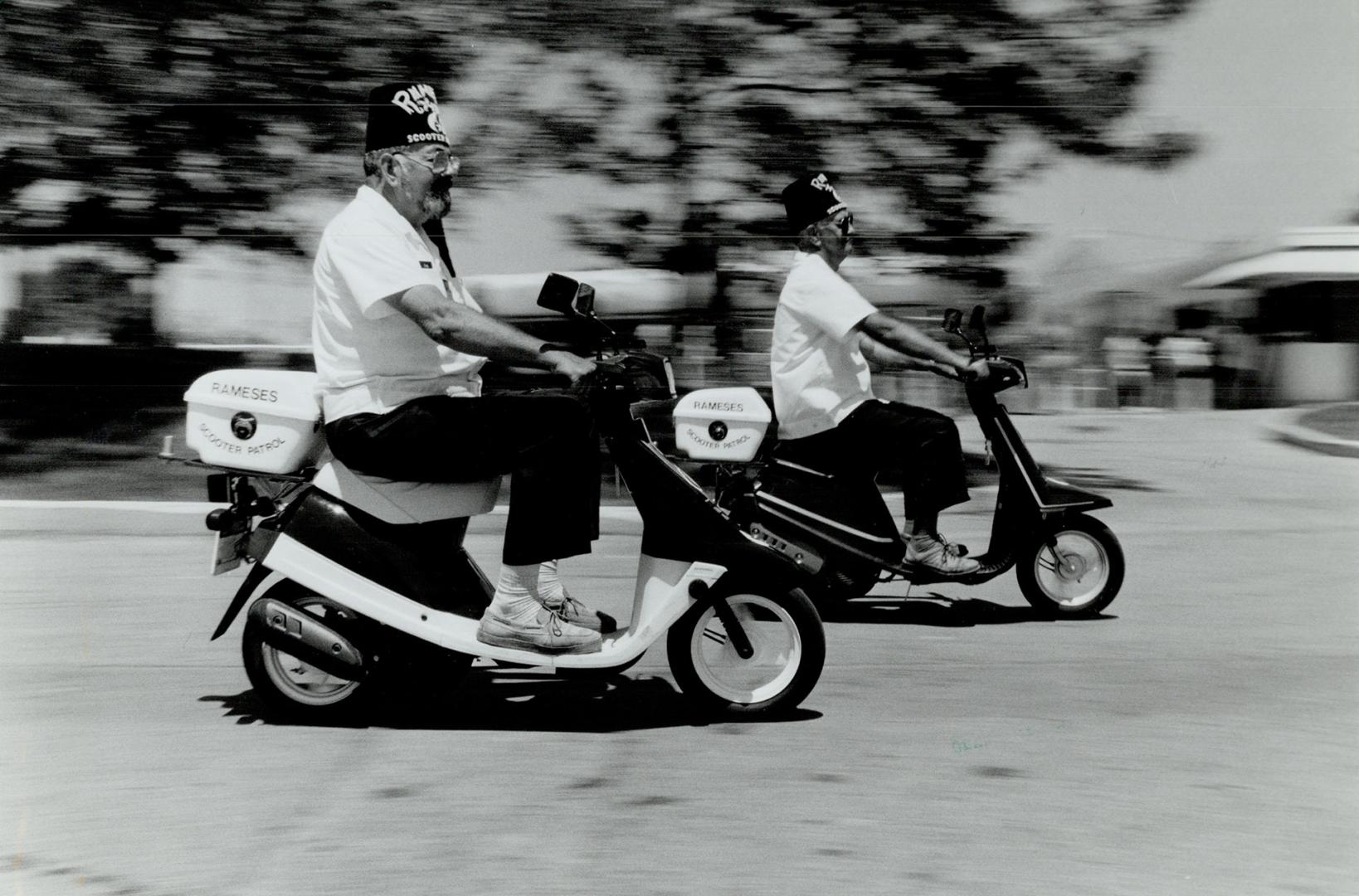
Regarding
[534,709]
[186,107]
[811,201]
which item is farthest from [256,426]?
[186,107]

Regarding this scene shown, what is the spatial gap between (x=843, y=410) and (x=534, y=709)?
1891 millimetres

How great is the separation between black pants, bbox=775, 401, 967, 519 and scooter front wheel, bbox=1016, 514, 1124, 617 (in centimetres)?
44

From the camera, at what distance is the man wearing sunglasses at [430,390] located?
4.24 m

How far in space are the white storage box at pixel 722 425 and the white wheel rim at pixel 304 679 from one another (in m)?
1.87

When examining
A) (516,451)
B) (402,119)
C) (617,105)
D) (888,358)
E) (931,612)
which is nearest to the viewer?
(516,451)

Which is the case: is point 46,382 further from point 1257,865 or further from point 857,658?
point 1257,865

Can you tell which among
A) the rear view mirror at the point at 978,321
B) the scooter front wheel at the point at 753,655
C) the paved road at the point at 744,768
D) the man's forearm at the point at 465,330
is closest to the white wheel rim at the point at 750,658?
the scooter front wheel at the point at 753,655

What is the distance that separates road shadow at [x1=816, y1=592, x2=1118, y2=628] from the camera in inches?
242

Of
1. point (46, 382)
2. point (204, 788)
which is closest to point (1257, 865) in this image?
point (204, 788)

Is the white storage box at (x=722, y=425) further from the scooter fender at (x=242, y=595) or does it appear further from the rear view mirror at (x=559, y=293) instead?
the scooter fender at (x=242, y=595)

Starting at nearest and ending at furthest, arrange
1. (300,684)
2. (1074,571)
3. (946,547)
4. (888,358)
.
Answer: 1. (300,684)
2. (946,547)
3. (1074,571)
4. (888,358)

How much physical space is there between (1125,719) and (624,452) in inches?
66.0

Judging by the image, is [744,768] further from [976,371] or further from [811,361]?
[976,371]

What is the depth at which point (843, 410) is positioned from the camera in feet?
19.6
